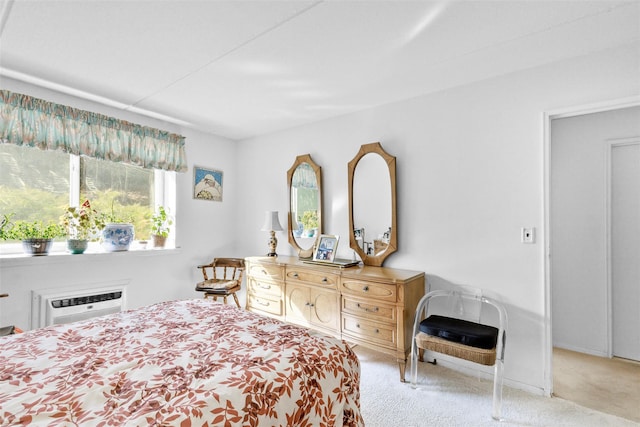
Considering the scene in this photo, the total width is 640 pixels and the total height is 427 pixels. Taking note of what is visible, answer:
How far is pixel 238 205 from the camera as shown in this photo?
4.44 metres

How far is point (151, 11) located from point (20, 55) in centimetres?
127

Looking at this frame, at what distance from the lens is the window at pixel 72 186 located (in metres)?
2.71

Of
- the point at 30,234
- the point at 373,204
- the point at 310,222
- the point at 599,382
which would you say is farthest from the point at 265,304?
the point at 599,382

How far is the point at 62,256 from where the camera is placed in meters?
2.77

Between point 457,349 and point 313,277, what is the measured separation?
1.39 metres

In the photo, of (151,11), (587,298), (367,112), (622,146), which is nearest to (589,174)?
(622,146)

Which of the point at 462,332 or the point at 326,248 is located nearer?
the point at 462,332

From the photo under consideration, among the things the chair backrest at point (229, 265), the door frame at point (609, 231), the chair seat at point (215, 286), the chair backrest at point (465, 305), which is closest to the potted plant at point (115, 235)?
the chair seat at point (215, 286)

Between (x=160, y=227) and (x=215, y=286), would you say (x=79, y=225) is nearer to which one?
(x=160, y=227)

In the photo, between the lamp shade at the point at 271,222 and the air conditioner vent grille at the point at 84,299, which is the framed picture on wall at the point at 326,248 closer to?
the lamp shade at the point at 271,222

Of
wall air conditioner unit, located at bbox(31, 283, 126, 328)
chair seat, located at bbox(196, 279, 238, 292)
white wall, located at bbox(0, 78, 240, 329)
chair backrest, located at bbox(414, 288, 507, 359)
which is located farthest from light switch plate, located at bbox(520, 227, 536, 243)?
wall air conditioner unit, located at bbox(31, 283, 126, 328)

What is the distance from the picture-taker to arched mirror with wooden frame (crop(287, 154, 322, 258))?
3609 mm

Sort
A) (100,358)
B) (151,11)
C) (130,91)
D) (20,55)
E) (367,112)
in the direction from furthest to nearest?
(367,112) → (130,91) → (20,55) → (151,11) → (100,358)

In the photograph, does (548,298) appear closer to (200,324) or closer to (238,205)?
(200,324)
